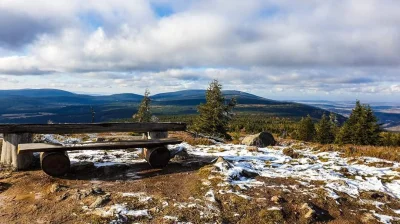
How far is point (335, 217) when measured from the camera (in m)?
6.62

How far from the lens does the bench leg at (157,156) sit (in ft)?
32.4

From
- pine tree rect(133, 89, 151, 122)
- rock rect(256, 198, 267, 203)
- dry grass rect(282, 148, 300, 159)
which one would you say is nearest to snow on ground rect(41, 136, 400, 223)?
dry grass rect(282, 148, 300, 159)

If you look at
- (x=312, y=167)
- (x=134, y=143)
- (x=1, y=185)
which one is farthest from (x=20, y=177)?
(x=312, y=167)

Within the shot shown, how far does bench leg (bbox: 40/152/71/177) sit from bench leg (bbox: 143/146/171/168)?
2.70 meters

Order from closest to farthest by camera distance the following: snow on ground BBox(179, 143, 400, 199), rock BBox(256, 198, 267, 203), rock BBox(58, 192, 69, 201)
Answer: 1. rock BBox(58, 192, 69, 201)
2. rock BBox(256, 198, 267, 203)
3. snow on ground BBox(179, 143, 400, 199)

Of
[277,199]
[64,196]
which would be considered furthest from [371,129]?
[64,196]

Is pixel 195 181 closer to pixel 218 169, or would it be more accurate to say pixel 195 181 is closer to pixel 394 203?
pixel 218 169

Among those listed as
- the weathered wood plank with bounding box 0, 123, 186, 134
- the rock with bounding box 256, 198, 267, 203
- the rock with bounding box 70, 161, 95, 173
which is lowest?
the rock with bounding box 256, 198, 267, 203

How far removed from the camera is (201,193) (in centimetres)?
743

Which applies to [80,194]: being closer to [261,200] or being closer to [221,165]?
[221,165]

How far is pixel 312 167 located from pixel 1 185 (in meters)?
10.4

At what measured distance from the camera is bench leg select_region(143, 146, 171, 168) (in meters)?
9.88

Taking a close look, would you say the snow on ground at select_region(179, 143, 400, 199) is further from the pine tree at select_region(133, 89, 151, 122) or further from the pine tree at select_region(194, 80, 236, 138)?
the pine tree at select_region(133, 89, 151, 122)

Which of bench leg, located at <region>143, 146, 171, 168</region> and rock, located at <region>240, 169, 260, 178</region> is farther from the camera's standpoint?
bench leg, located at <region>143, 146, 171, 168</region>
